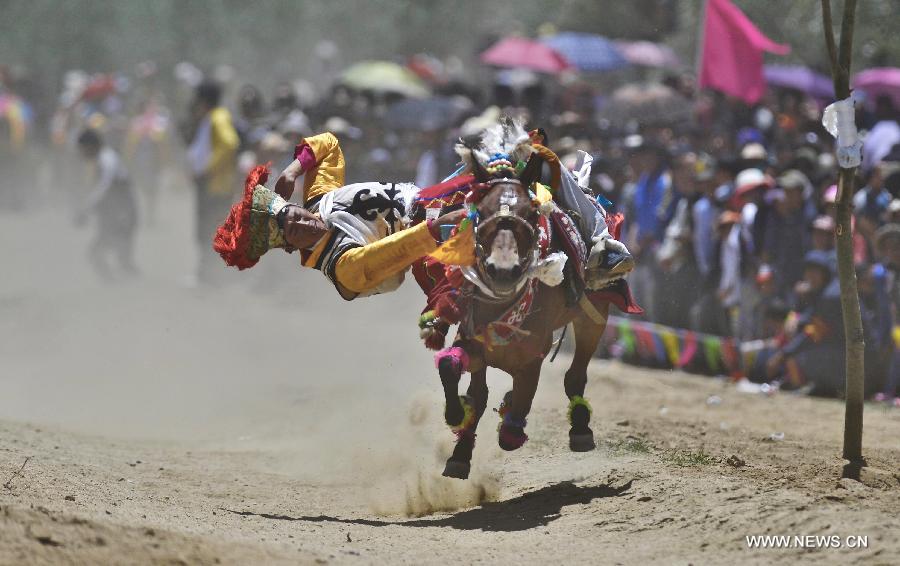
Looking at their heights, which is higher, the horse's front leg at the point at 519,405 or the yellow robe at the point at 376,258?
the yellow robe at the point at 376,258

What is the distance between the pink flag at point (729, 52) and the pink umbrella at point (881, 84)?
35.4 inches

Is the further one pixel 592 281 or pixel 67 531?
pixel 592 281

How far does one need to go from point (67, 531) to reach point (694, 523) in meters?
2.95

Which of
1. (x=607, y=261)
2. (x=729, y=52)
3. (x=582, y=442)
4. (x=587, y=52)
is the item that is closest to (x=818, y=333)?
(x=582, y=442)

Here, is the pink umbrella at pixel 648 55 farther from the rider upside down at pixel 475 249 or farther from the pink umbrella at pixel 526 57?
the rider upside down at pixel 475 249

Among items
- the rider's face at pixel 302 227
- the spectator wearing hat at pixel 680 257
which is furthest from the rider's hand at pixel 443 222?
the spectator wearing hat at pixel 680 257

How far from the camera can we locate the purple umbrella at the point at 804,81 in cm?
1653

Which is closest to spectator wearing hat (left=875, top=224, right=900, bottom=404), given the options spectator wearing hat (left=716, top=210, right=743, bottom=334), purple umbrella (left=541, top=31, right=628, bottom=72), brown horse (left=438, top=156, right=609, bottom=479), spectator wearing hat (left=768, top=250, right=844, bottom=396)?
spectator wearing hat (left=768, top=250, right=844, bottom=396)

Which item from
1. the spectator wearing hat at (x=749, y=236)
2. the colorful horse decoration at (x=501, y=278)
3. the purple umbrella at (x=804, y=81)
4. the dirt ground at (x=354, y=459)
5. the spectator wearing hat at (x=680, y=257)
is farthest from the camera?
the purple umbrella at (x=804, y=81)

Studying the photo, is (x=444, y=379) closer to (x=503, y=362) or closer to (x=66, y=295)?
(x=503, y=362)

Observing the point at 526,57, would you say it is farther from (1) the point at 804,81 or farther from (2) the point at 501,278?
(2) the point at 501,278

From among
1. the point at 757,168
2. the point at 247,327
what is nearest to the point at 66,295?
the point at 247,327

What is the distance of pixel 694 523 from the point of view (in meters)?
6.70

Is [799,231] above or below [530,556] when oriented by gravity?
above
